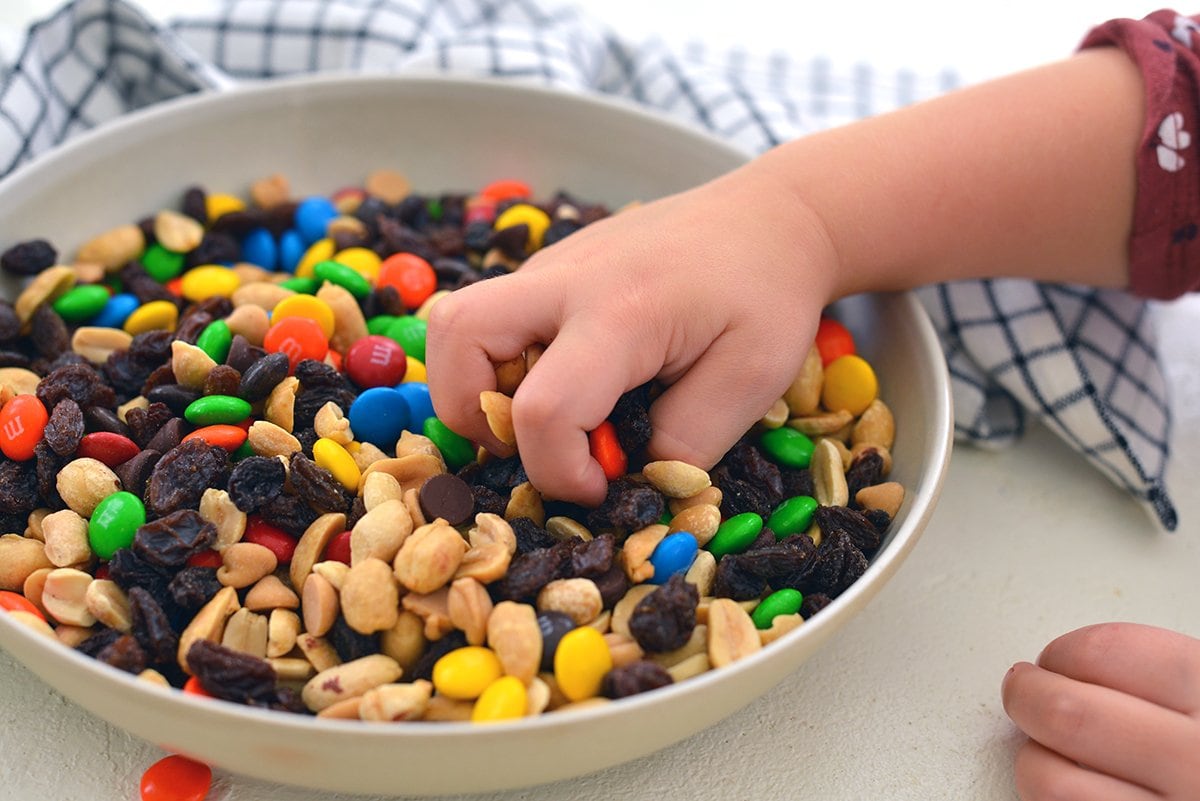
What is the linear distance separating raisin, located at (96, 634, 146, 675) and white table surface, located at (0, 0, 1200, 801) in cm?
6

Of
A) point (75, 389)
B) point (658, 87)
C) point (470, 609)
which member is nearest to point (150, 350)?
point (75, 389)

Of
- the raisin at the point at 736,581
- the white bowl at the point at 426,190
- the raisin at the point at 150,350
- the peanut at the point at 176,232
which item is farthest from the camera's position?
the peanut at the point at 176,232

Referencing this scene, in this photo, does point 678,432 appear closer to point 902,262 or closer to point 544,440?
point 544,440

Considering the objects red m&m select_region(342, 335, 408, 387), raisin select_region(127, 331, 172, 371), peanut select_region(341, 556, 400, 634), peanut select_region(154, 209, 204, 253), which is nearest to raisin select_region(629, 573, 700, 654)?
peanut select_region(341, 556, 400, 634)

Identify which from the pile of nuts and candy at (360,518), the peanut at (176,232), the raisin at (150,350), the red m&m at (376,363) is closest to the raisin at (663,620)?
the pile of nuts and candy at (360,518)

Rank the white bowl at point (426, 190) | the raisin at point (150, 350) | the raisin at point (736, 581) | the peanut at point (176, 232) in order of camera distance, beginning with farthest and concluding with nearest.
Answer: the peanut at point (176, 232) < the raisin at point (150, 350) < the raisin at point (736, 581) < the white bowl at point (426, 190)

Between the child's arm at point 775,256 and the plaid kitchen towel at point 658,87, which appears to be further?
the plaid kitchen towel at point 658,87

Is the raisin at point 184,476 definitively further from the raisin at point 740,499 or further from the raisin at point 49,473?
the raisin at point 740,499

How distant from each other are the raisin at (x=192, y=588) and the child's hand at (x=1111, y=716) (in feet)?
1.20

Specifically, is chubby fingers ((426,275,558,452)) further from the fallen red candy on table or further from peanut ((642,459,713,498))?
the fallen red candy on table

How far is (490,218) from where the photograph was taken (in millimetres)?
736

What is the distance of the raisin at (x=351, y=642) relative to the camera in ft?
1.55

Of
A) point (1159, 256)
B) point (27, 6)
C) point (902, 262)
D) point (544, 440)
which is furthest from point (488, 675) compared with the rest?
point (27, 6)

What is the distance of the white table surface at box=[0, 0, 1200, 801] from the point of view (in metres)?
0.49
